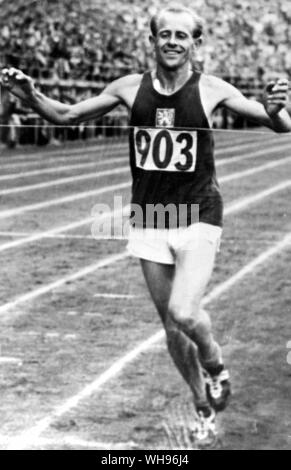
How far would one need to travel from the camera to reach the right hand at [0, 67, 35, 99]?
14.5ft

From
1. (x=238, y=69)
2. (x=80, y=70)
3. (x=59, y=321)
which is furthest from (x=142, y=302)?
(x=238, y=69)

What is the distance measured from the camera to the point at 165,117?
177 inches

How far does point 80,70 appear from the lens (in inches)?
928

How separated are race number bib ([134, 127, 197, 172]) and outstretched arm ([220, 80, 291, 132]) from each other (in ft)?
0.56

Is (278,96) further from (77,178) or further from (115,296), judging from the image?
(77,178)

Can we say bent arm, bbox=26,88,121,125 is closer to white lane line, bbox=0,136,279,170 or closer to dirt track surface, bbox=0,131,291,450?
dirt track surface, bbox=0,131,291,450

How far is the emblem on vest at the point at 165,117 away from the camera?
14.7ft

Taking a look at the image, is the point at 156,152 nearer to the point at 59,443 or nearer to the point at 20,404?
the point at 59,443

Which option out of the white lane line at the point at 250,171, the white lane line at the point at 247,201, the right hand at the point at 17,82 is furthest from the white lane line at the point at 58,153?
the right hand at the point at 17,82

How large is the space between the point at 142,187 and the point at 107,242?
6.83 meters

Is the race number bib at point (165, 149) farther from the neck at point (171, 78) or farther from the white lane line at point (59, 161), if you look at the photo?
the white lane line at point (59, 161)

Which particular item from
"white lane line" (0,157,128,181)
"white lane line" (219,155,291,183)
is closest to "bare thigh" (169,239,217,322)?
"white lane line" (219,155,291,183)

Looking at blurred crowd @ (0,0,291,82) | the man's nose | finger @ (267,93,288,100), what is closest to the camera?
finger @ (267,93,288,100)

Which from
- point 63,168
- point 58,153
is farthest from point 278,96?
point 58,153
